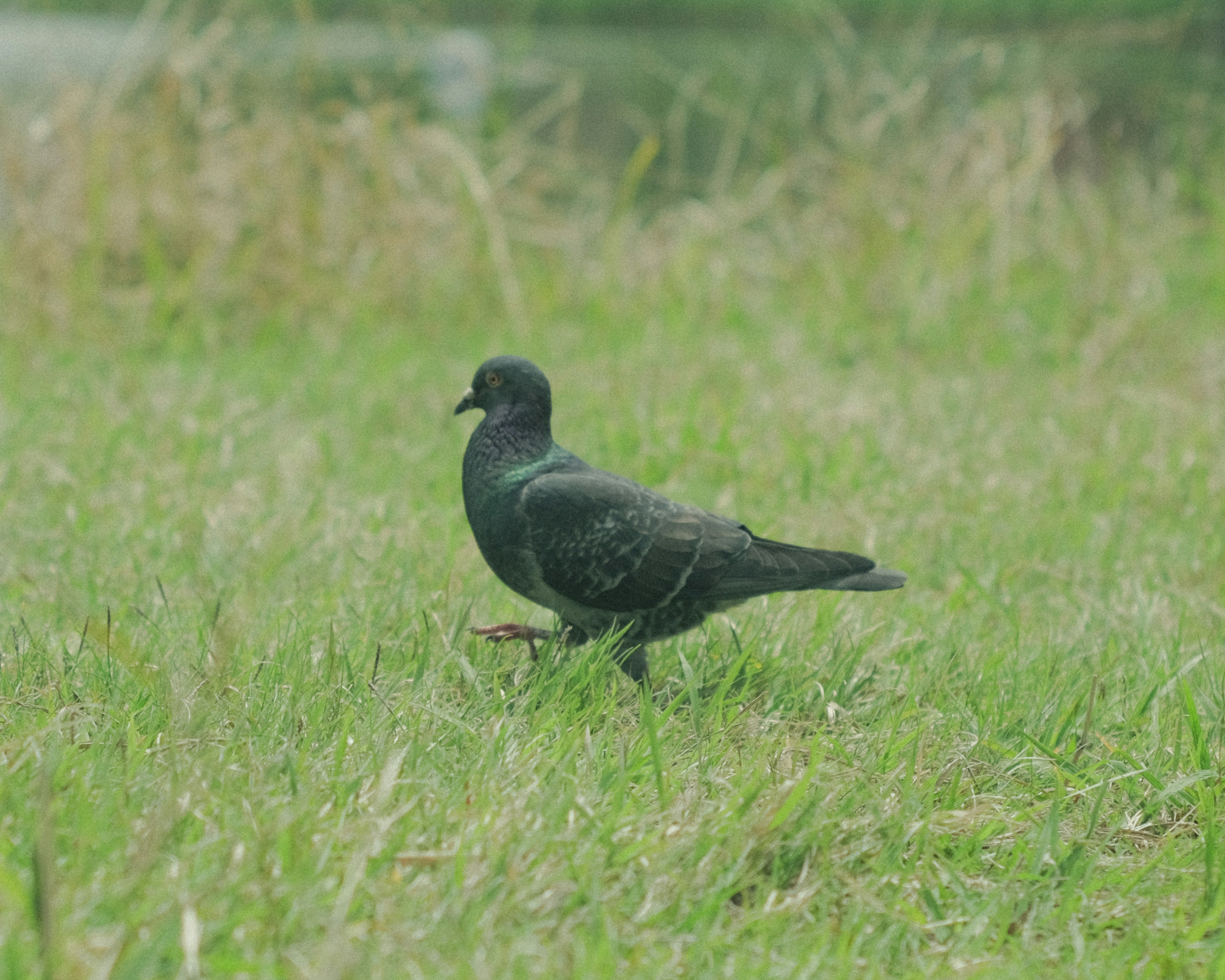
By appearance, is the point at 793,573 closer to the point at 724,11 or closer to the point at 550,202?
the point at 550,202

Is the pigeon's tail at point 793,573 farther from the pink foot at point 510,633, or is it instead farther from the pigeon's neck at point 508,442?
the pigeon's neck at point 508,442

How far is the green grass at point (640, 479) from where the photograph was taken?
1.96 metres

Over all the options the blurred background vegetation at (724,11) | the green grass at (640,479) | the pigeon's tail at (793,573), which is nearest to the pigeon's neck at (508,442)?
the green grass at (640,479)

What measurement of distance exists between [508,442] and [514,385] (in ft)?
0.54

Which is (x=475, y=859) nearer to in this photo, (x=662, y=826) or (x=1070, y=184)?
(x=662, y=826)

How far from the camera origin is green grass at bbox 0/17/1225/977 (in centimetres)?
196

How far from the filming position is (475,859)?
6.48ft

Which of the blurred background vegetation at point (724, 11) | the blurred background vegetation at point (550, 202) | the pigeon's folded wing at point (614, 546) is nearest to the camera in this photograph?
the pigeon's folded wing at point (614, 546)

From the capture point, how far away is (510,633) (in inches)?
114

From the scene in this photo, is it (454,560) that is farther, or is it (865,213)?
(865,213)

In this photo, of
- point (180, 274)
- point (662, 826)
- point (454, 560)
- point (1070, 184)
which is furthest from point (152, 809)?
point (1070, 184)

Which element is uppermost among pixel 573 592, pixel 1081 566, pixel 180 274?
pixel 180 274

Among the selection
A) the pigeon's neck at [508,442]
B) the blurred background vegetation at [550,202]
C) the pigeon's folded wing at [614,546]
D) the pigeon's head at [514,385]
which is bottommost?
the pigeon's folded wing at [614,546]

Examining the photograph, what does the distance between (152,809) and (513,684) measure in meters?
0.90
